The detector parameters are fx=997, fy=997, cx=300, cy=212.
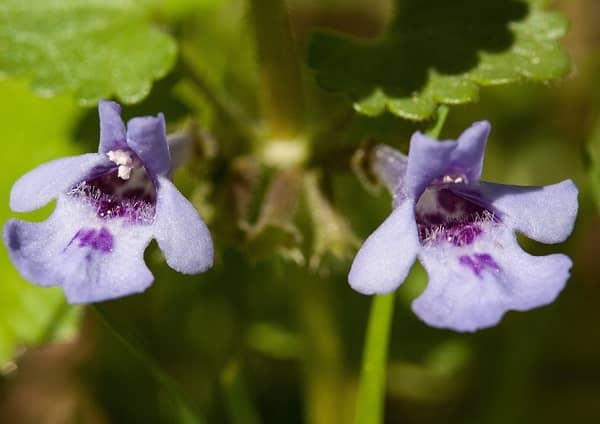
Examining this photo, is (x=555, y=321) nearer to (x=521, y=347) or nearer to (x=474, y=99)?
(x=521, y=347)

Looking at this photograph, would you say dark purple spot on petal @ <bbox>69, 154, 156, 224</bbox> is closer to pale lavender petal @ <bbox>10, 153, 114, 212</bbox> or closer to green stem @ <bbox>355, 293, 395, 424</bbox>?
pale lavender petal @ <bbox>10, 153, 114, 212</bbox>

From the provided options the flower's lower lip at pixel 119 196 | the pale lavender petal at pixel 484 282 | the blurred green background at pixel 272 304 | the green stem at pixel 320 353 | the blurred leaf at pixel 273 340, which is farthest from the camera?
the blurred leaf at pixel 273 340

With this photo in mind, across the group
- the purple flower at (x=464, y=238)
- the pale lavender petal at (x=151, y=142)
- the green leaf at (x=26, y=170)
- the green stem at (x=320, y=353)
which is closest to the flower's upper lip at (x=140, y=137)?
the pale lavender petal at (x=151, y=142)

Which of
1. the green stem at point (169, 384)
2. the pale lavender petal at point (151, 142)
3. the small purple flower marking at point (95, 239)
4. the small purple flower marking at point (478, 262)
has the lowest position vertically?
the green stem at point (169, 384)

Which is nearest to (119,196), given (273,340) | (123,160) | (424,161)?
(123,160)

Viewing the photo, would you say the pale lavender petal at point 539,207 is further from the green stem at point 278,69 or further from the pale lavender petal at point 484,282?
the green stem at point 278,69

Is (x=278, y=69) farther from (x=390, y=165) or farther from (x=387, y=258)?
(x=387, y=258)
